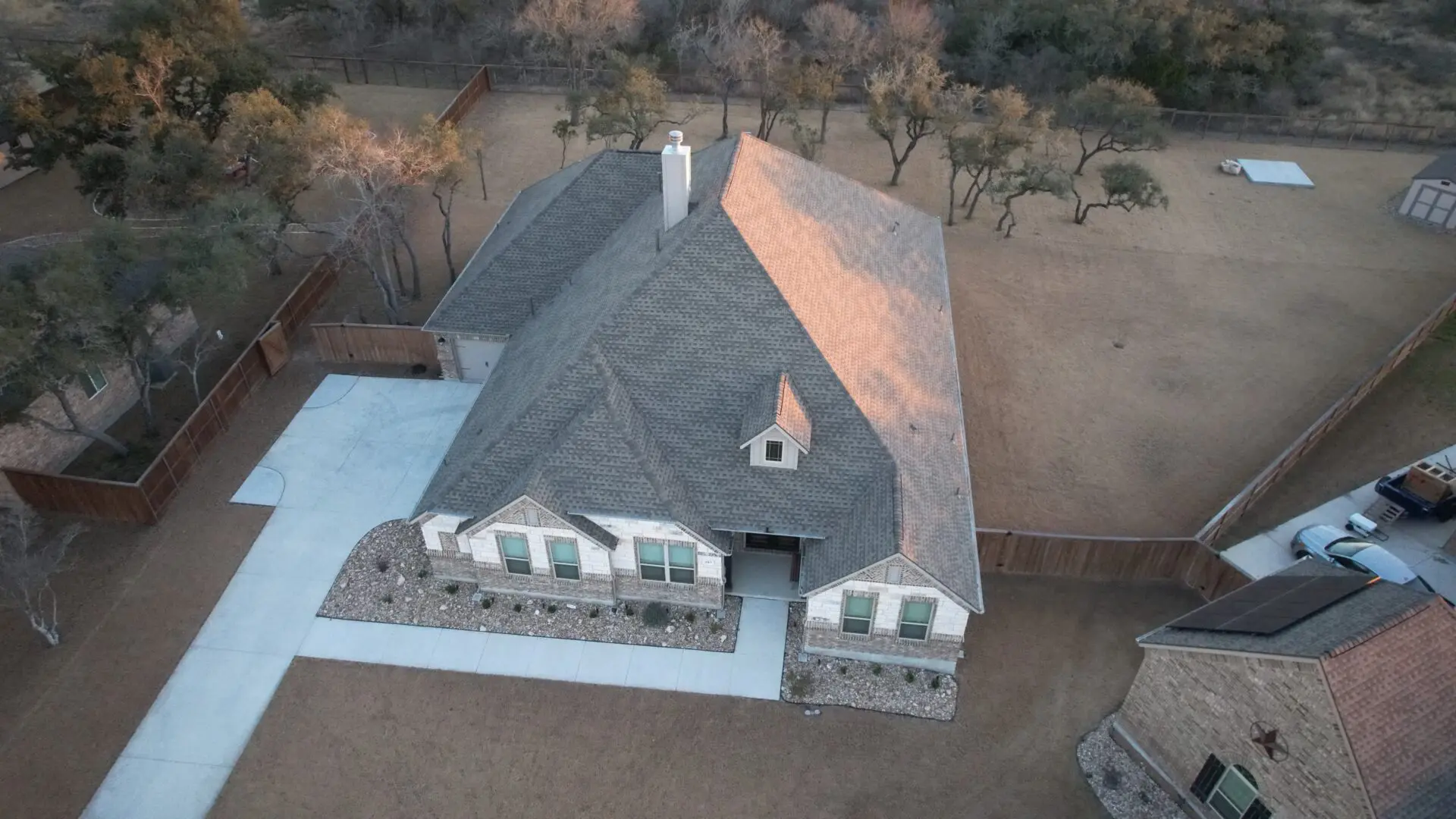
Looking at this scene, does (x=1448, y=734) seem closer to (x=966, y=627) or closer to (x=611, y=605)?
(x=966, y=627)

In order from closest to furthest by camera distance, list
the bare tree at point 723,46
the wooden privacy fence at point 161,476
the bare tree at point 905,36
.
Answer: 1. the wooden privacy fence at point 161,476
2. the bare tree at point 723,46
3. the bare tree at point 905,36

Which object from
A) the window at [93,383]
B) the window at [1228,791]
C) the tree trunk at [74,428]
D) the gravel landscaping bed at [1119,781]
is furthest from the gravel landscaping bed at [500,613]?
the window at [93,383]

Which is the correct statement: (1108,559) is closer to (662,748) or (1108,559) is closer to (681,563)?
(681,563)

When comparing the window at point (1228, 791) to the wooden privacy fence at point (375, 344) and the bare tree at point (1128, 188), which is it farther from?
the bare tree at point (1128, 188)

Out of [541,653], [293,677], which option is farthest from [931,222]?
[293,677]

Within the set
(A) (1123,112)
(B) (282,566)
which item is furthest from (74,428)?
(A) (1123,112)

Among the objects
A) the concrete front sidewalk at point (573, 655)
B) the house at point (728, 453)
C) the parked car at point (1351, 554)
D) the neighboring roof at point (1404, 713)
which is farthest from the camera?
the parked car at point (1351, 554)
